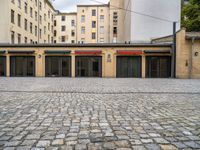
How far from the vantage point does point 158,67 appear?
21.4 meters

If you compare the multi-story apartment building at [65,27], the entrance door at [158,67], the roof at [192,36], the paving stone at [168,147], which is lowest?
the paving stone at [168,147]

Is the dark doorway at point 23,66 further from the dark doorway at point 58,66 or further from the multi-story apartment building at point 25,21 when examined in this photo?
the multi-story apartment building at point 25,21

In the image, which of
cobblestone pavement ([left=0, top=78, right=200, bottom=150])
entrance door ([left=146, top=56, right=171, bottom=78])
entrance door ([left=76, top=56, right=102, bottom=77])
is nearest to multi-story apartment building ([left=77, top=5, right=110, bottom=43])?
entrance door ([left=76, top=56, right=102, bottom=77])

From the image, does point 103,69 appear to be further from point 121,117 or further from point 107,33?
point 107,33

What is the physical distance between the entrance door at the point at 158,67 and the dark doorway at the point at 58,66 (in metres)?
9.34

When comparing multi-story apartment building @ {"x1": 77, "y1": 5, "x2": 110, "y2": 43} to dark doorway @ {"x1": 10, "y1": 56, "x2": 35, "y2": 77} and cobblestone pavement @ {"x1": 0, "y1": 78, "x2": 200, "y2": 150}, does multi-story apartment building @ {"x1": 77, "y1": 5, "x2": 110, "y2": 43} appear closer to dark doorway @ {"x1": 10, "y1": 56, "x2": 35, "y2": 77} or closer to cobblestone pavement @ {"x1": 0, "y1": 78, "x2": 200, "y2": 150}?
dark doorway @ {"x1": 10, "y1": 56, "x2": 35, "y2": 77}

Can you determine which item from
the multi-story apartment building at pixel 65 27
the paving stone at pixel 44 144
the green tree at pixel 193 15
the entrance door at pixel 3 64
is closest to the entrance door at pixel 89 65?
the entrance door at pixel 3 64

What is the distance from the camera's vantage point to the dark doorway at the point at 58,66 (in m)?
22.0

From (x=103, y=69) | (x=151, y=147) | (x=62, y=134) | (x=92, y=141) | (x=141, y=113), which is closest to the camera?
(x=151, y=147)

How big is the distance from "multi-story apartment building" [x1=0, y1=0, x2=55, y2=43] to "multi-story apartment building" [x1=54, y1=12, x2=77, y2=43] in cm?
860

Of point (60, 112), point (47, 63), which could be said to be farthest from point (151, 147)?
point (47, 63)

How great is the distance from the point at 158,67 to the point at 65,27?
140 ft

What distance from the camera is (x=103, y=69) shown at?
2167cm

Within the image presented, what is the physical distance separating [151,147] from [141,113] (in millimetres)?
2259
